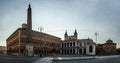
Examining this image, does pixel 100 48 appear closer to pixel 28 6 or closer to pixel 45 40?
pixel 45 40

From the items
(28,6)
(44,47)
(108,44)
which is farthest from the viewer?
(108,44)

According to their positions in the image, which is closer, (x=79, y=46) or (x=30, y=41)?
(x=30, y=41)

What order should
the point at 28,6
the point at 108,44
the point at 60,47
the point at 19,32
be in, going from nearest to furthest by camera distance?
the point at 28,6
the point at 19,32
the point at 60,47
the point at 108,44

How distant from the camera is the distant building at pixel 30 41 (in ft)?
194

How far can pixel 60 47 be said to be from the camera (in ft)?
389

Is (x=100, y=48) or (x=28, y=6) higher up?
(x=28, y=6)

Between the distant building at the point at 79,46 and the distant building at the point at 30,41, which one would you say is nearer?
the distant building at the point at 30,41

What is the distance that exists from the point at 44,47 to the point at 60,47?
23253mm

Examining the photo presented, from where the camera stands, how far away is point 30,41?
58250mm

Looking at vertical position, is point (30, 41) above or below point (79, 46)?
above

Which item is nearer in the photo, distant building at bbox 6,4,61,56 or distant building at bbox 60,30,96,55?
distant building at bbox 6,4,61,56

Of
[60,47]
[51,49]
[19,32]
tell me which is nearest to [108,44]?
[60,47]

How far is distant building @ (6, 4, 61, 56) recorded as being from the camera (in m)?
59.0

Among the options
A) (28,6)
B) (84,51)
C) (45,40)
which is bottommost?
(84,51)
